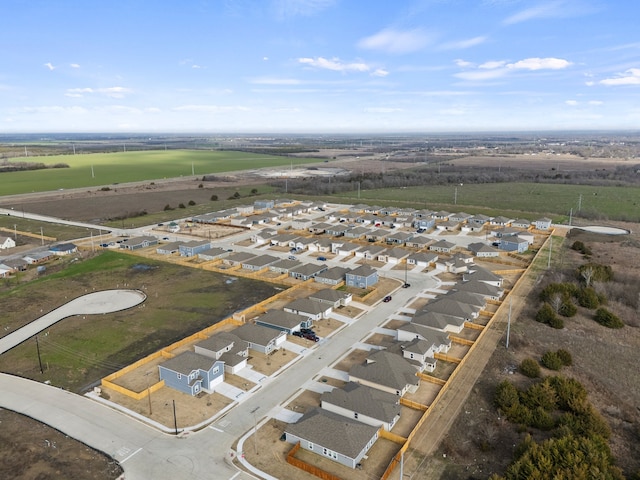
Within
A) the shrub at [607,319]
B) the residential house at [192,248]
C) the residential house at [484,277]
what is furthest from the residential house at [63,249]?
the shrub at [607,319]

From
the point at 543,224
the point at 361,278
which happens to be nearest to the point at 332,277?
the point at 361,278

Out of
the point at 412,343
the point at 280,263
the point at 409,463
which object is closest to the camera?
the point at 409,463

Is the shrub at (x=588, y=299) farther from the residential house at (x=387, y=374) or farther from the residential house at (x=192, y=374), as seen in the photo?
the residential house at (x=192, y=374)

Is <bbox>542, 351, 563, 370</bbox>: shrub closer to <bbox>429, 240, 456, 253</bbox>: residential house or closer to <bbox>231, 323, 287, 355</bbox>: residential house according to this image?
<bbox>231, 323, 287, 355</bbox>: residential house

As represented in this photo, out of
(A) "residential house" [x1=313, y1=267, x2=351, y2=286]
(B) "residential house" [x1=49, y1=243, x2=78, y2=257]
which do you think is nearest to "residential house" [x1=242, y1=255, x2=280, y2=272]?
(A) "residential house" [x1=313, y1=267, x2=351, y2=286]

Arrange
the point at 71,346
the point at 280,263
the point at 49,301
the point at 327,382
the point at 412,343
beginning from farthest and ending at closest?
the point at 280,263 → the point at 49,301 → the point at 71,346 → the point at 412,343 → the point at 327,382

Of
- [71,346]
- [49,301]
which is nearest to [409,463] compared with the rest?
[71,346]

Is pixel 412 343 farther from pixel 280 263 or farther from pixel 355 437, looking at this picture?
pixel 280 263
